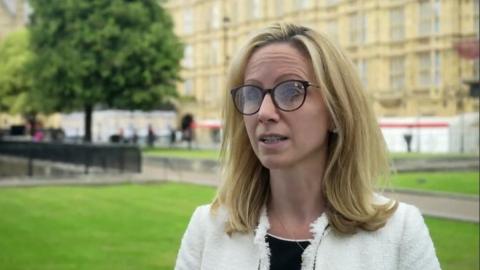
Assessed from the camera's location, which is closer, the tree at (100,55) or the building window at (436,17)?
the tree at (100,55)

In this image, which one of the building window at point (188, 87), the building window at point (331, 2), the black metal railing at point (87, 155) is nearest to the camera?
the black metal railing at point (87, 155)

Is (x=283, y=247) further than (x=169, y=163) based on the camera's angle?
No

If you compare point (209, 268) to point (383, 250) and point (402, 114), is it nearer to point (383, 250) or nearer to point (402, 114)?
point (383, 250)

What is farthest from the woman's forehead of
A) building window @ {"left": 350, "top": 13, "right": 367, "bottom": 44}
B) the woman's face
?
building window @ {"left": 350, "top": 13, "right": 367, "bottom": 44}

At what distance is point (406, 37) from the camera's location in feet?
131

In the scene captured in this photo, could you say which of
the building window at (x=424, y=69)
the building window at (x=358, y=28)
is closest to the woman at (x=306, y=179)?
the building window at (x=424, y=69)

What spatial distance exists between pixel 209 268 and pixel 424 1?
3864 centimetres

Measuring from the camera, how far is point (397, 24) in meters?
40.7

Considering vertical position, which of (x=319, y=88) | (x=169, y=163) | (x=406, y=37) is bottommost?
(x=169, y=163)

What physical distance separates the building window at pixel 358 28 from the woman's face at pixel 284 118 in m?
41.3

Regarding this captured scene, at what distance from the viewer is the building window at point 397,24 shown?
40.4m

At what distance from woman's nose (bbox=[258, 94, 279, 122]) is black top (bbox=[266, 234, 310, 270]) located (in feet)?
1.16

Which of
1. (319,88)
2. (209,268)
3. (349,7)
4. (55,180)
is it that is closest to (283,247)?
(209,268)

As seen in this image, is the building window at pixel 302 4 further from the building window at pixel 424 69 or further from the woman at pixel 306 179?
the woman at pixel 306 179
